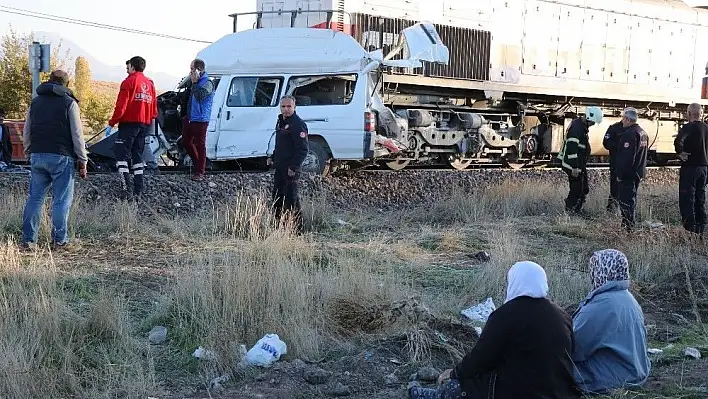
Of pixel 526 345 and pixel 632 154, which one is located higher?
pixel 632 154

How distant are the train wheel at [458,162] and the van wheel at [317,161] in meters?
3.83

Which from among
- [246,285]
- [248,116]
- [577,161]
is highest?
[248,116]

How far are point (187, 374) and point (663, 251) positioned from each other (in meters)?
6.07

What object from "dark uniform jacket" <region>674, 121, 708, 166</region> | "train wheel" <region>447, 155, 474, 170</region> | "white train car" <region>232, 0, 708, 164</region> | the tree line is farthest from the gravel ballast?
the tree line

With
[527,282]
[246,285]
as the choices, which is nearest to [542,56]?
[246,285]

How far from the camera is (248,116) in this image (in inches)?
587

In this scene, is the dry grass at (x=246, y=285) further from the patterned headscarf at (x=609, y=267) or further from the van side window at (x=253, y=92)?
the van side window at (x=253, y=92)

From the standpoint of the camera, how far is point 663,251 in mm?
9352

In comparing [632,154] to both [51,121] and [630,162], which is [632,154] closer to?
[630,162]

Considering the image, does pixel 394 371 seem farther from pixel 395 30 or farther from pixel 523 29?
pixel 523 29

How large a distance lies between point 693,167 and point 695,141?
381 millimetres

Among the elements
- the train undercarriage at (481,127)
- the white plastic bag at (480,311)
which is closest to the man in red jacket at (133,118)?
the train undercarriage at (481,127)

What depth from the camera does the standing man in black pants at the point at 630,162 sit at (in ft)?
36.0

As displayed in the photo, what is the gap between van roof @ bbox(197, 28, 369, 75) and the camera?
1460 centimetres
